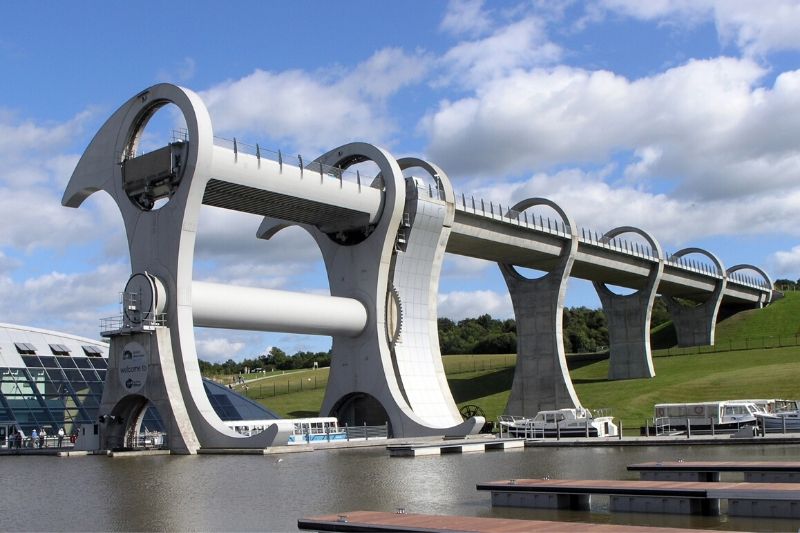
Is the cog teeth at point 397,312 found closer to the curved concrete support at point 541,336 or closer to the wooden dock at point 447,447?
the wooden dock at point 447,447

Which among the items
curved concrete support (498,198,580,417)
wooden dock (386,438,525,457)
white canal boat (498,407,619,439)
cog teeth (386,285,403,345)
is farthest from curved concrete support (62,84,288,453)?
curved concrete support (498,198,580,417)

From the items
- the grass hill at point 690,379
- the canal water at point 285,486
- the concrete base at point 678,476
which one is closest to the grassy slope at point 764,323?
the grass hill at point 690,379

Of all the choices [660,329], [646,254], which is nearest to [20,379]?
[646,254]

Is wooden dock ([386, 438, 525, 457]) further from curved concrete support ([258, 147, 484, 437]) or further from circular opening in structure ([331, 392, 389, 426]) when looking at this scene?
Result: circular opening in structure ([331, 392, 389, 426])

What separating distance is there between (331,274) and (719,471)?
34088 millimetres

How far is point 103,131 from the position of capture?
150ft

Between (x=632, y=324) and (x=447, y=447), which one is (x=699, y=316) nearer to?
(x=632, y=324)

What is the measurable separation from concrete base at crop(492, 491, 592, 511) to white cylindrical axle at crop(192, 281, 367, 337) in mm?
25055

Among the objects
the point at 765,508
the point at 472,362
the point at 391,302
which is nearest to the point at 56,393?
the point at 391,302

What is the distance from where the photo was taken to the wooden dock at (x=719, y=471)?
2095 centimetres

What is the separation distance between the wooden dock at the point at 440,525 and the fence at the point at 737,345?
81.6 metres

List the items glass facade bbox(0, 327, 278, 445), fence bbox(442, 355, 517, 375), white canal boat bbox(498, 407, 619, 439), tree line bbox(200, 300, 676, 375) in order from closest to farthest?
glass facade bbox(0, 327, 278, 445)
white canal boat bbox(498, 407, 619, 439)
fence bbox(442, 355, 517, 375)
tree line bbox(200, 300, 676, 375)

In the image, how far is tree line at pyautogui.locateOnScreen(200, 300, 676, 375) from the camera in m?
137

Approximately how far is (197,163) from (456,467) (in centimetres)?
1849
